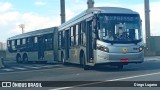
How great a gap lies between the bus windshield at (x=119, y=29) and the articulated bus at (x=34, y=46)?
11258 millimetres

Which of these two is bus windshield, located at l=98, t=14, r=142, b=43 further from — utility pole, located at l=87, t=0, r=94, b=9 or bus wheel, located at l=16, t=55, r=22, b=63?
utility pole, located at l=87, t=0, r=94, b=9

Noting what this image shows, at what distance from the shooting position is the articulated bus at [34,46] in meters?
32.1

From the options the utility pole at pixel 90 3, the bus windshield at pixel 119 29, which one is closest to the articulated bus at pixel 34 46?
the bus windshield at pixel 119 29

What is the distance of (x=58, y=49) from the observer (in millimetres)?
30016

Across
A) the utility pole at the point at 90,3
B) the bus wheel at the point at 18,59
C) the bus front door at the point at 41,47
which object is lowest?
the bus wheel at the point at 18,59

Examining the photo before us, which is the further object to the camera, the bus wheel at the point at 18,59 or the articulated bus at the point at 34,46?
the bus wheel at the point at 18,59

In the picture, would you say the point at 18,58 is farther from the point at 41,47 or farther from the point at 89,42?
the point at 89,42

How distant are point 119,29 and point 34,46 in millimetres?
17188

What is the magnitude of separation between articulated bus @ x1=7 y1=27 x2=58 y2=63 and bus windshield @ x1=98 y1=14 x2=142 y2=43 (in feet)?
36.9

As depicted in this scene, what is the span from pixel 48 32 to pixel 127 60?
573 inches

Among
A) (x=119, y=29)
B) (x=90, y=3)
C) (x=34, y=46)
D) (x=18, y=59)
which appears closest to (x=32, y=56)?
(x=34, y=46)

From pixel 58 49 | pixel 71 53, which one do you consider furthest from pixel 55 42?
pixel 71 53

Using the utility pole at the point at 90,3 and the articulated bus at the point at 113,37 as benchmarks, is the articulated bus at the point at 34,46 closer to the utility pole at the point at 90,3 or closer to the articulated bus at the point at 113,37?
the articulated bus at the point at 113,37

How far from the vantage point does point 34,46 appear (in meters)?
35.7
